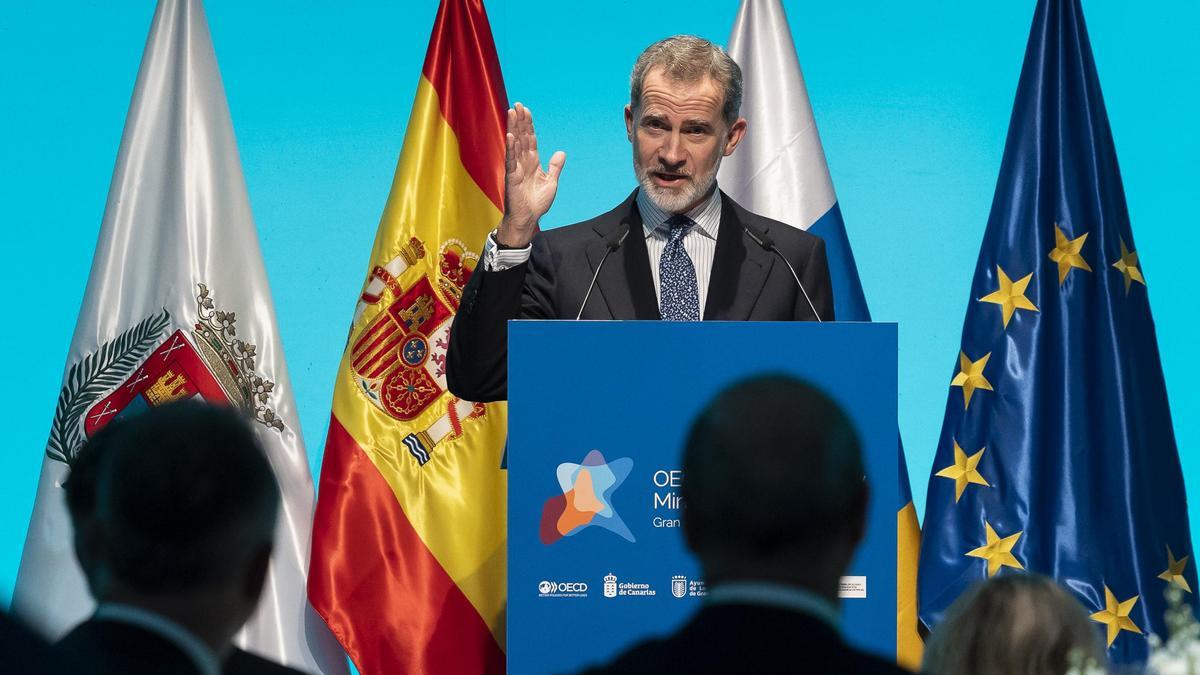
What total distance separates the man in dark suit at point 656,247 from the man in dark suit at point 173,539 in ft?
5.43

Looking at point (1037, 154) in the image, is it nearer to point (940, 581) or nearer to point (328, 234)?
point (940, 581)

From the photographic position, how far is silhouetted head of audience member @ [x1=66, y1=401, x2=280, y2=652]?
1.35m

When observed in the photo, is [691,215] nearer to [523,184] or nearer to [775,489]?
[523,184]

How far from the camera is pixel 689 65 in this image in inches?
130

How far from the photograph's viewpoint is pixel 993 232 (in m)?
4.46

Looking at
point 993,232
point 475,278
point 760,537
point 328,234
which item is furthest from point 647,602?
point 328,234

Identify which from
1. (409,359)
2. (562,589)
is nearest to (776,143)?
(409,359)

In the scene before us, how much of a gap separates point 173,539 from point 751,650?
519 millimetres

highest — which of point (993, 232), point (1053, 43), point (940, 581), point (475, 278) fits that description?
point (1053, 43)

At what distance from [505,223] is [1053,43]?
7.23ft

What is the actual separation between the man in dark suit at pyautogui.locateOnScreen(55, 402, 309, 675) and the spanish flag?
9.72 ft

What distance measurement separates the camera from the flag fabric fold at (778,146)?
4.67 m

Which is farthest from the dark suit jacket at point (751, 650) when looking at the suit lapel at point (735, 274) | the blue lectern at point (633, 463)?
the suit lapel at point (735, 274)

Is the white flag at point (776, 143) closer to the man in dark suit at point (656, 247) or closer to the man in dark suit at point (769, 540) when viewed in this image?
the man in dark suit at point (656, 247)
